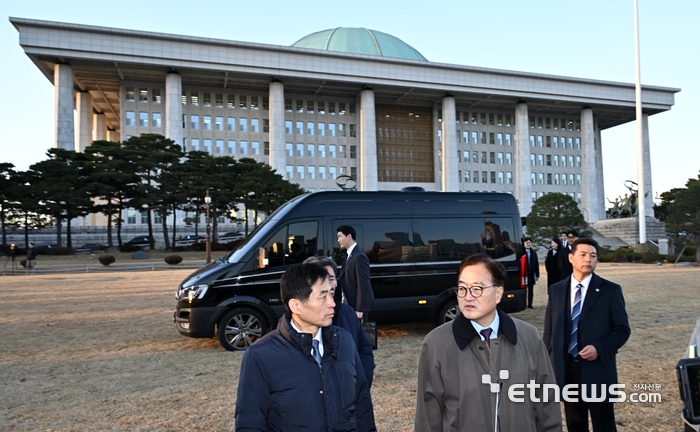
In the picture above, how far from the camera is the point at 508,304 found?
9.68 metres

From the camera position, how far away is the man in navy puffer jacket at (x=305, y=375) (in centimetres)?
261

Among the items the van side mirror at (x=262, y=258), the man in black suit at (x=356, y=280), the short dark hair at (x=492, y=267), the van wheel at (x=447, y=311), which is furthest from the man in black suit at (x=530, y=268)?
the short dark hair at (x=492, y=267)

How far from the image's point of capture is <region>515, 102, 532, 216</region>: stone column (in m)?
81.1

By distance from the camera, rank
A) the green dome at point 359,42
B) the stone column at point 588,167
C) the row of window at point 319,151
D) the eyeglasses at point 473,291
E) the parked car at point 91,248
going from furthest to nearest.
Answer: the green dome at point 359,42 → the stone column at point 588,167 → the row of window at point 319,151 → the parked car at point 91,248 → the eyeglasses at point 473,291

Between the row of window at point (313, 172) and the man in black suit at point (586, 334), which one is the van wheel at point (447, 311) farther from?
the row of window at point (313, 172)

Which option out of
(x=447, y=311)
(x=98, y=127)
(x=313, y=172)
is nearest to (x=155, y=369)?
(x=447, y=311)

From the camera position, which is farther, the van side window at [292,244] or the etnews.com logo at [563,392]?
the van side window at [292,244]

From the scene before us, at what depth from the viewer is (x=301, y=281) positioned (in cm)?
288

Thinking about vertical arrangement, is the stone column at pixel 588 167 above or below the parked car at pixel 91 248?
above

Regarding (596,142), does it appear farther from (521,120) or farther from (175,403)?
(175,403)

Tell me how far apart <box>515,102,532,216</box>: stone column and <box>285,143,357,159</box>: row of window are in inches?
1058

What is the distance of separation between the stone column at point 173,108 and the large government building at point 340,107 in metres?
0.16

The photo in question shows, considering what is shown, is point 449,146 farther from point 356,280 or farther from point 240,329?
point 356,280

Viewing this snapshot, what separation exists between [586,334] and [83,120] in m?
79.5
